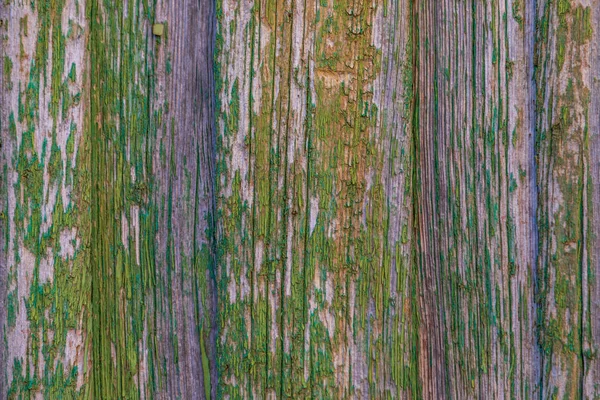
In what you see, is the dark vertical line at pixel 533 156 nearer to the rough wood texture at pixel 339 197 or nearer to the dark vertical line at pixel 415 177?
the rough wood texture at pixel 339 197

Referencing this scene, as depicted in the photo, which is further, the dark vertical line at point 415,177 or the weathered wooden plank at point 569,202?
the dark vertical line at point 415,177

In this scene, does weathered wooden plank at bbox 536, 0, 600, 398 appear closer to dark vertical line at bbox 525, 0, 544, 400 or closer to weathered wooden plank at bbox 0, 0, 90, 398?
dark vertical line at bbox 525, 0, 544, 400

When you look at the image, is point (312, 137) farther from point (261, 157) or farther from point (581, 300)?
point (581, 300)

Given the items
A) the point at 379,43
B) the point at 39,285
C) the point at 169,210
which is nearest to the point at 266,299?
the point at 169,210

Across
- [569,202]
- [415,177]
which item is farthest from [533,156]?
[415,177]

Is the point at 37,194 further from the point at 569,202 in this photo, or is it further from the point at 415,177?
the point at 569,202

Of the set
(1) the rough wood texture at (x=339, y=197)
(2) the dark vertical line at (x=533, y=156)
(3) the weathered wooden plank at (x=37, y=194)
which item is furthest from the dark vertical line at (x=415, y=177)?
(3) the weathered wooden plank at (x=37, y=194)

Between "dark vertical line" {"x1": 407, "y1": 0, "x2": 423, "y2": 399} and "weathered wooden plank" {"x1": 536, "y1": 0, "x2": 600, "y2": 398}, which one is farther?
"dark vertical line" {"x1": 407, "y1": 0, "x2": 423, "y2": 399}

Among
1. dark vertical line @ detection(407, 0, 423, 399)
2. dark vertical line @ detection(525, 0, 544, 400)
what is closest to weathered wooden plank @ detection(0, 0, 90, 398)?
dark vertical line @ detection(407, 0, 423, 399)
